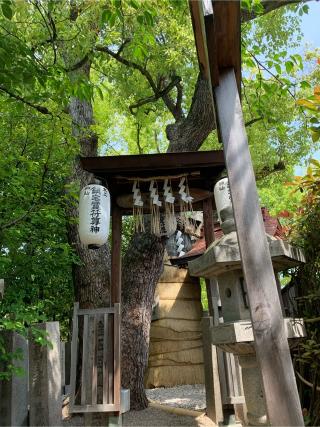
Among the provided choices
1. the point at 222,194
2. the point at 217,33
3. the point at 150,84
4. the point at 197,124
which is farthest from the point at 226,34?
the point at 150,84

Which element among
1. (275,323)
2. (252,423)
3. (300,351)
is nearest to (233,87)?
(275,323)

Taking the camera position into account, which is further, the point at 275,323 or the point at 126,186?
the point at 126,186

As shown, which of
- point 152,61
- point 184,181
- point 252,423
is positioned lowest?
point 252,423

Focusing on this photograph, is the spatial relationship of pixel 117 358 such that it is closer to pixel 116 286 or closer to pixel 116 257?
pixel 116 286

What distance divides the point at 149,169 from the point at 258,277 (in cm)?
296

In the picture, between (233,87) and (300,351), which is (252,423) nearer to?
(300,351)

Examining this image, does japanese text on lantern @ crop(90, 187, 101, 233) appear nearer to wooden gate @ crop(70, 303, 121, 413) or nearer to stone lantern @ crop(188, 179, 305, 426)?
wooden gate @ crop(70, 303, 121, 413)

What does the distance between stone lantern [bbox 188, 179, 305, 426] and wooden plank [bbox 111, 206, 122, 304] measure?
167 centimetres

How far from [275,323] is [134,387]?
4140 millimetres

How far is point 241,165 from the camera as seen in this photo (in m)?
2.49

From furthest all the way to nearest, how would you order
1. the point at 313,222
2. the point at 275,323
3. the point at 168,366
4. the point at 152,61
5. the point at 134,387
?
the point at 168,366
the point at 152,61
the point at 134,387
the point at 313,222
the point at 275,323

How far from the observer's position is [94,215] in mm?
4539

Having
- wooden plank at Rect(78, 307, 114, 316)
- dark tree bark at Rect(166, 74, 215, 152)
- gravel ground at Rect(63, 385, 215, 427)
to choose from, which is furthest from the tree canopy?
gravel ground at Rect(63, 385, 215, 427)

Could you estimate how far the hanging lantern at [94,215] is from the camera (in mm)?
4500
